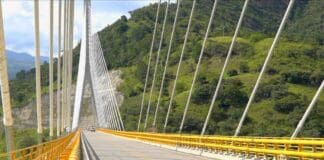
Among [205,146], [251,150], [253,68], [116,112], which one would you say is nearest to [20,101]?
[253,68]

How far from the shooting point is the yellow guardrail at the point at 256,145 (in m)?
18.2

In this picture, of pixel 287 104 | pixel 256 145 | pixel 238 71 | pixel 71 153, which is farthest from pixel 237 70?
pixel 71 153

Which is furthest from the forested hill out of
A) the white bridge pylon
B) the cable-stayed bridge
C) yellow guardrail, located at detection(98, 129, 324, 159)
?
the cable-stayed bridge

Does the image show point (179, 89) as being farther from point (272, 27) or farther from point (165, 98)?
point (272, 27)

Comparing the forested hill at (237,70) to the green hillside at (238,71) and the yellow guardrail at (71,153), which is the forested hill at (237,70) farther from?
the yellow guardrail at (71,153)

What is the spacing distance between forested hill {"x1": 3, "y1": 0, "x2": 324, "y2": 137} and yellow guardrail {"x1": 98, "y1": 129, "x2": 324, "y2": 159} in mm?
11295

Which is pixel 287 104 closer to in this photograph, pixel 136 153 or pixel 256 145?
pixel 136 153

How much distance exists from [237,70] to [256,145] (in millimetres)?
105605

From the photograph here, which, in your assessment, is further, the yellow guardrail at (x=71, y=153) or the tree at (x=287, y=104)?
the tree at (x=287, y=104)

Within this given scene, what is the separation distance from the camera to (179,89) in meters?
133

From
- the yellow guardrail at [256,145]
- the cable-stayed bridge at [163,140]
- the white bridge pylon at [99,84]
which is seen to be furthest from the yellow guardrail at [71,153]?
the white bridge pylon at [99,84]

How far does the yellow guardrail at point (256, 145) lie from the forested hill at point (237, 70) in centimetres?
1129

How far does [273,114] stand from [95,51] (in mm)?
43530

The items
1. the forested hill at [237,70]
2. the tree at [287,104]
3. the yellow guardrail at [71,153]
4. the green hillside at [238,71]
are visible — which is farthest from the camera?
Result: the forested hill at [237,70]
